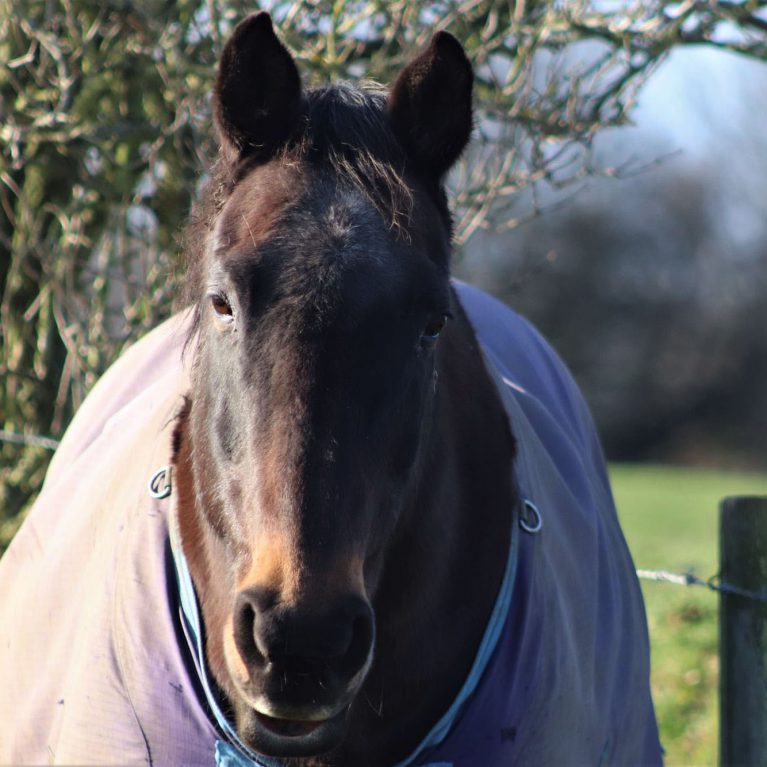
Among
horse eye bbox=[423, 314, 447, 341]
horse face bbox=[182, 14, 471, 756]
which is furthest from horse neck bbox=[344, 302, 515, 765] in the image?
horse eye bbox=[423, 314, 447, 341]

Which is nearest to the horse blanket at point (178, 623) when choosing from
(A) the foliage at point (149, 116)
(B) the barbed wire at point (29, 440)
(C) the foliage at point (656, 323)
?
(B) the barbed wire at point (29, 440)

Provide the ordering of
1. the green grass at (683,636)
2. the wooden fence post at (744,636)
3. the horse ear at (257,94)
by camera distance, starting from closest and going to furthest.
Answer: the horse ear at (257,94) → the wooden fence post at (744,636) → the green grass at (683,636)

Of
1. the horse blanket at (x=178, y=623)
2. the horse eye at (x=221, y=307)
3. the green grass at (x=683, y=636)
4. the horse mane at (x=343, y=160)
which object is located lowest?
the green grass at (x=683, y=636)

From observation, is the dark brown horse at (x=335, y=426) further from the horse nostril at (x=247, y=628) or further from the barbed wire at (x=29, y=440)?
the barbed wire at (x=29, y=440)

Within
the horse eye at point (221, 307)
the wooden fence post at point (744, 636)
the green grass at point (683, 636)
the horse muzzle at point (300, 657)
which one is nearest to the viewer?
the horse muzzle at point (300, 657)

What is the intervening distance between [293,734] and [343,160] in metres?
0.96

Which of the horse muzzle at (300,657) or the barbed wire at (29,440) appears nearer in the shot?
the horse muzzle at (300,657)

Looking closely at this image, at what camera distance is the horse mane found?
1956 mm

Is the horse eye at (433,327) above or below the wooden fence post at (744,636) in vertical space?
above

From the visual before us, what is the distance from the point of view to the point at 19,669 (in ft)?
7.94

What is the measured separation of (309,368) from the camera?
1727 mm

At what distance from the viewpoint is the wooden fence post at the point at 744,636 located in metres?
2.97

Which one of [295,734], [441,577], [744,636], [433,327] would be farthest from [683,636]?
[295,734]

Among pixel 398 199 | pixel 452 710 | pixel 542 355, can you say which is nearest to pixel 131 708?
pixel 452 710
